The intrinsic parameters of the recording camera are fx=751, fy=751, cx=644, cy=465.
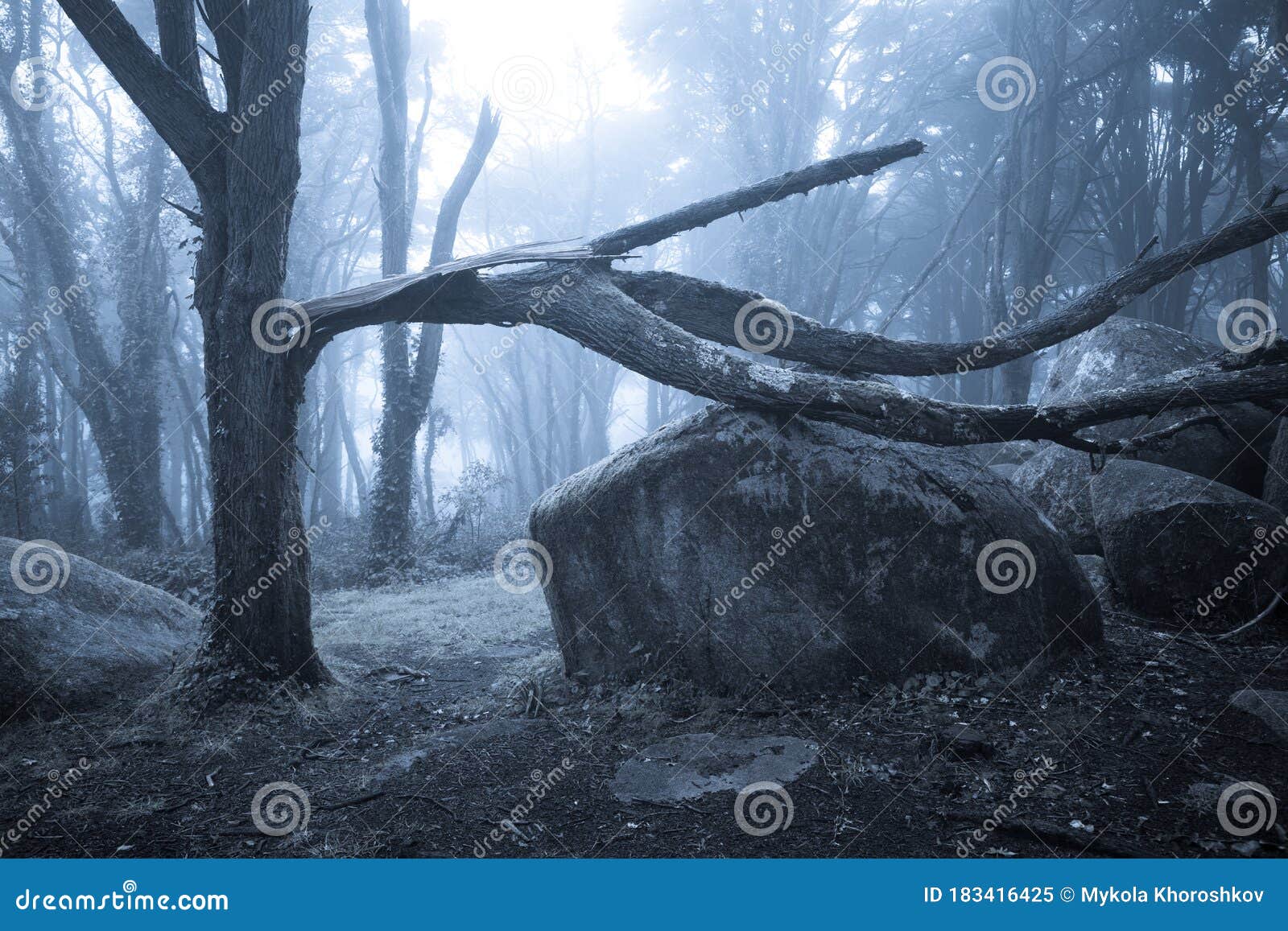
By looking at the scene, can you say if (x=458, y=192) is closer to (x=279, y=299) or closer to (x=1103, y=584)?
(x=279, y=299)

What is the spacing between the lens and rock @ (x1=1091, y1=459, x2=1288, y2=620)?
5.19 meters

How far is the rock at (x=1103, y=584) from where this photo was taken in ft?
19.0

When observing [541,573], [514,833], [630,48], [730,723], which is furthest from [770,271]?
[514,833]

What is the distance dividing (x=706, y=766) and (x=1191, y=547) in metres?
3.95

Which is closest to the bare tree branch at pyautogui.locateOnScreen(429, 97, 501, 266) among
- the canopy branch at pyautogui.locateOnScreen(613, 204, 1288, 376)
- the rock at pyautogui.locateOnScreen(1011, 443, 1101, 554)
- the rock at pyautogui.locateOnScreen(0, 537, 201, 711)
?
the rock at pyautogui.locateOnScreen(0, 537, 201, 711)

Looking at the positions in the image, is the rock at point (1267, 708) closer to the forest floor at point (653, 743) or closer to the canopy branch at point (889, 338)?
the forest floor at point (653, 743)

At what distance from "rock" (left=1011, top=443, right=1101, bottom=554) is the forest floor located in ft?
3.48

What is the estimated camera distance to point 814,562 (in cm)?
477

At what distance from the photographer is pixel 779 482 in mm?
4906

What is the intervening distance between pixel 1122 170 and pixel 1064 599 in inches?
606

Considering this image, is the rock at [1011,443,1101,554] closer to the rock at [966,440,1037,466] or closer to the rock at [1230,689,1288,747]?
the rock at [1230,689,1288,747]

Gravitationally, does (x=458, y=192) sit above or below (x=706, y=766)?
above

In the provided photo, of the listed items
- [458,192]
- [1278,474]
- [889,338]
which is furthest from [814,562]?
[458,192]

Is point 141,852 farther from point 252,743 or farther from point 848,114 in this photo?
point 848,114
